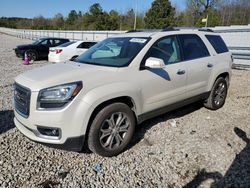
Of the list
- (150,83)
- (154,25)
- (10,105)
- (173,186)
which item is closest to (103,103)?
(150,83)

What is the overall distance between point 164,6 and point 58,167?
4710 centimetres

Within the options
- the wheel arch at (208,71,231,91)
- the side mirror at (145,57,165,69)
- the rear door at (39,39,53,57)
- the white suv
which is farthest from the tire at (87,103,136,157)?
the rear door at (39,39,53,57)

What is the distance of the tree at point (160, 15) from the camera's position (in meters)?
46.2

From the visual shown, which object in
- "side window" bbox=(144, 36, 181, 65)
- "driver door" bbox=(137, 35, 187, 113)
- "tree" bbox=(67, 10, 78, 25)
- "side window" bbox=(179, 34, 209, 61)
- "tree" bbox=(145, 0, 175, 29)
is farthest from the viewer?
"tree" bbox=(67, 10, 78, 25)

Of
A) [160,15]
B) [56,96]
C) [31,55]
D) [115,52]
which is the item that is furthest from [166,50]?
[160,15]

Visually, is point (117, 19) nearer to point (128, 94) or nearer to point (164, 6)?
point (164, 6)

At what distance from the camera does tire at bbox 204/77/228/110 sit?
5.48m

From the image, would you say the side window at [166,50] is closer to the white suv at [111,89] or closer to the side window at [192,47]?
the white suv at [111,89]

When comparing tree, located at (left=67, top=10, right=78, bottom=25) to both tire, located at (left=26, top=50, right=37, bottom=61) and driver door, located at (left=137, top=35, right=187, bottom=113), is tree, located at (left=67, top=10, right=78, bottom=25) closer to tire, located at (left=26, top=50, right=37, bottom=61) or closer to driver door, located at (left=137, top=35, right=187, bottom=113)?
→ tire, located at (left=26, top=50, right=37, bottom=61)

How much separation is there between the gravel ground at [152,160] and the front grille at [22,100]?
70cm

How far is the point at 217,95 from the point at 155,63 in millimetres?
2630

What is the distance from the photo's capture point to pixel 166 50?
14.3 feet

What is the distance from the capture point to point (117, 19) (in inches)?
2569

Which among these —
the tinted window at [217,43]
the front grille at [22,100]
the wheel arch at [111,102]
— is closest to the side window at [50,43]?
the tinted window at [217,43]
